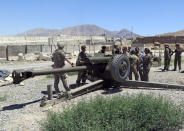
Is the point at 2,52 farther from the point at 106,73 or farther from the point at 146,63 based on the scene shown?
the point at 106,73

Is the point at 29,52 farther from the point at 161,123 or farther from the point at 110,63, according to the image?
the point at 161,123

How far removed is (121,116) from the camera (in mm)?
5398

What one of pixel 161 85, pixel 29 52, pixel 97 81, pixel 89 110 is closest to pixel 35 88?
pixel 97 81

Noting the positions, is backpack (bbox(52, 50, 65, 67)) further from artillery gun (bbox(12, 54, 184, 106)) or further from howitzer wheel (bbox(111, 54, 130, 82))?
howitzer wheel (bbox(111, 54, 130, 82))

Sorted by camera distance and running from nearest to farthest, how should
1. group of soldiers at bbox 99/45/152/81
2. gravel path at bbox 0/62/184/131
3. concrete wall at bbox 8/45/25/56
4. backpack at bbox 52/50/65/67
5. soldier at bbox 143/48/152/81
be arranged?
1. gravel path at bbox 0/62/184/131
2. backpack at bbox 52/50/65/67
3. group of soldiers at bbox 99/45/152/81
4. soldier at bbox 143/48/152/81
5. concrete wall at bbox 8/45/25/56

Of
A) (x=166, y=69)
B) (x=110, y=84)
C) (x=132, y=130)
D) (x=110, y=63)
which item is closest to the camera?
(x=132, y=130)

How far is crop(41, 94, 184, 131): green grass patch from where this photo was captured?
4.87 metres

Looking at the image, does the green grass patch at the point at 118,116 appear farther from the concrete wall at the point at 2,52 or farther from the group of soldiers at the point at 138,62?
the concrete wall at the point at 2,52

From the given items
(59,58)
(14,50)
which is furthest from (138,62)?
(14,50)

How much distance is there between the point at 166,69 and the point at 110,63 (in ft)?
27.7

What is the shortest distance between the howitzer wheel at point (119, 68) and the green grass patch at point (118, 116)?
2.64 metres

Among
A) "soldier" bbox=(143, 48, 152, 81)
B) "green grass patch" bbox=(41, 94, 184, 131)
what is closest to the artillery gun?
"soldier" bbox=(143, 48, 152, 81)

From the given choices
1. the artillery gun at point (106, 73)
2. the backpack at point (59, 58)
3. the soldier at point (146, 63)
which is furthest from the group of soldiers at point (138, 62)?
the backpack at point (59, 58)

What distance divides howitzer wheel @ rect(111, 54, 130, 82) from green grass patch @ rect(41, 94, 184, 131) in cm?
264
